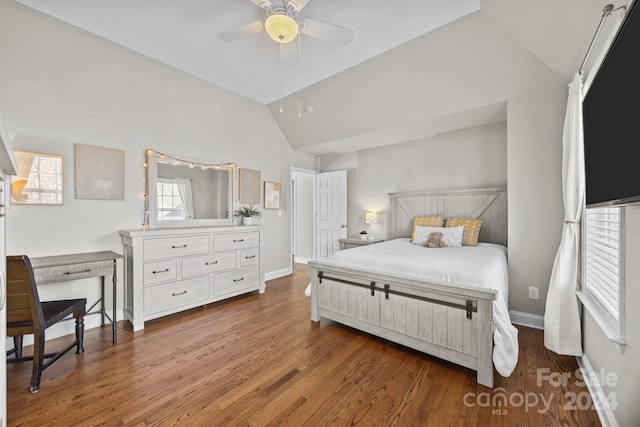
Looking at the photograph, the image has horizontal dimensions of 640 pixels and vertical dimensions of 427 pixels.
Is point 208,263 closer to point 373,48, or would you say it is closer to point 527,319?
point 373,48

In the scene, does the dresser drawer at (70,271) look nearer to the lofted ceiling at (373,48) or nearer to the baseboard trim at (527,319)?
the lofted ceiling at (373,48)

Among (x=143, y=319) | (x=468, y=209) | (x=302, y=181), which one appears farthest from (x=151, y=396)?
(x=302, y=181)

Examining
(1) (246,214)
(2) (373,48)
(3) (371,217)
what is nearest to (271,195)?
(1) (246,214)

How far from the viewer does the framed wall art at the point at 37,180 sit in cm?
240

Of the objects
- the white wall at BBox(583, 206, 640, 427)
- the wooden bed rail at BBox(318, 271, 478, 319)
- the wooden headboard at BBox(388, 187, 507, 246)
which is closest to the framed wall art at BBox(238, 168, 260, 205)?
the wooden bed rail at BBox(318, 271, 478, 319)

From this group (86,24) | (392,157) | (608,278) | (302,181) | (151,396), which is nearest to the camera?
(608,278)

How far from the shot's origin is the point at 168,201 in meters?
3.45

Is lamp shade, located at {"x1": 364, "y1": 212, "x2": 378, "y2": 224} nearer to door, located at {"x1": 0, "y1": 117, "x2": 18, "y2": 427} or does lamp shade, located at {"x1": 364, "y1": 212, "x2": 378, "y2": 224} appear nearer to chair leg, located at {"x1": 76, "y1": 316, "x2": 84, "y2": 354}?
chair leg, located at {"x1": 76, "y1": 316, "x2": 84, "y2": 354}

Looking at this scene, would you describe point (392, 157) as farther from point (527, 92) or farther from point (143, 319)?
point (143, 319)

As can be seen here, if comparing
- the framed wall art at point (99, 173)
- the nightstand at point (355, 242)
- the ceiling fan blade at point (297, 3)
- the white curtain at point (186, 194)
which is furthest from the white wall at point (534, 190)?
the framed wall art at point (99, 173)

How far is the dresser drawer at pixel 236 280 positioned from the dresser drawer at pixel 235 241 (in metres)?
0.33

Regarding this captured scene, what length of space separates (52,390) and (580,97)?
442cm

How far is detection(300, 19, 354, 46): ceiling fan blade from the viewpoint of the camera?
85.0 inches

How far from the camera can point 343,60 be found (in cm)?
321
